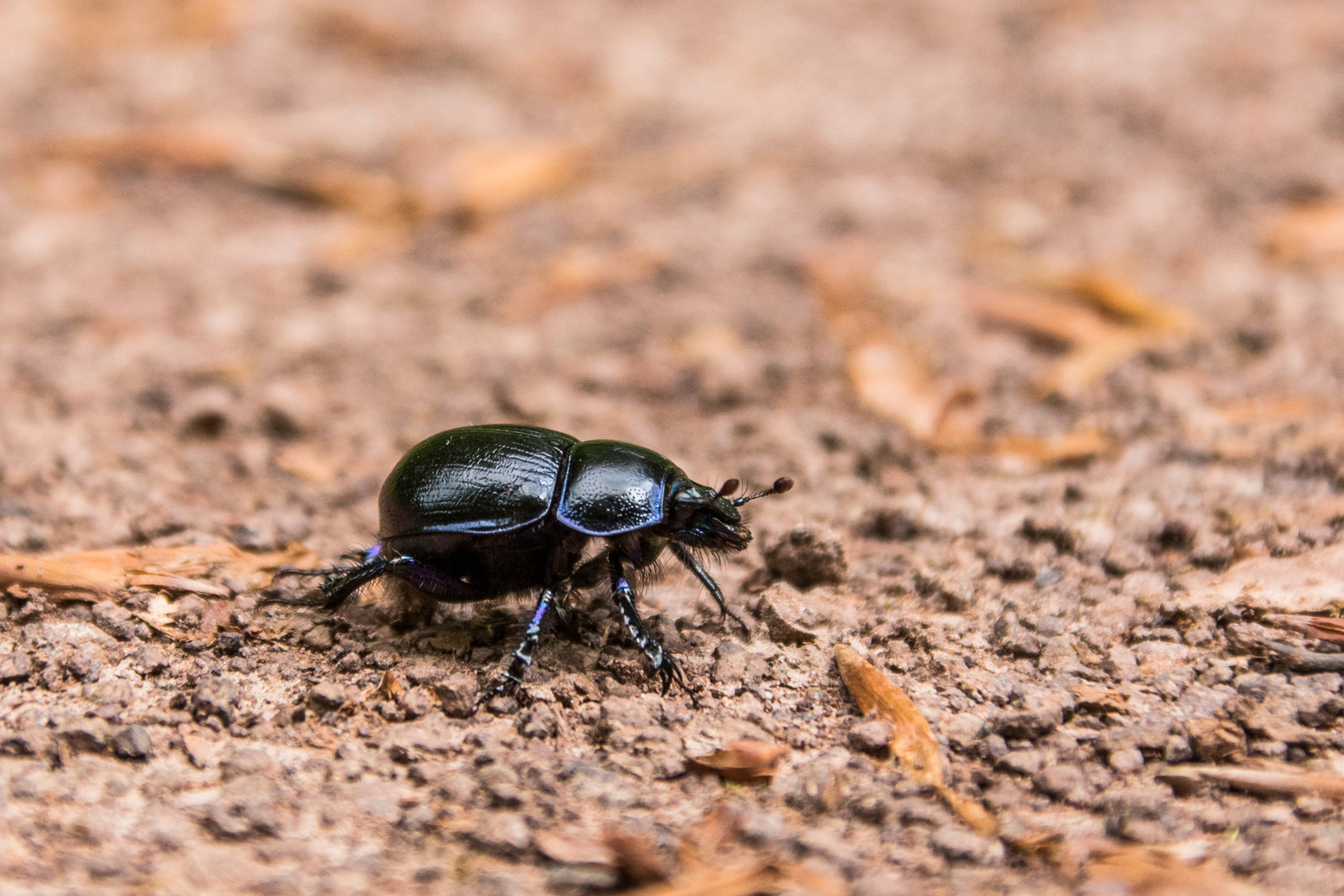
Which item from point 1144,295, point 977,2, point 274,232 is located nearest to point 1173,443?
point 1144,295

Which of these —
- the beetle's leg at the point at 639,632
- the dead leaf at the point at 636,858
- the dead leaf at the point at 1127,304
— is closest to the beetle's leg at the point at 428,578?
the beetle's leg at the point at 639,632

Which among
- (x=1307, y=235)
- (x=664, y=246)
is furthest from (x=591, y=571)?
(x=1307, y=235)

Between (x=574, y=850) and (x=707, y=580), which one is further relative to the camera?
(x=707, y=580)

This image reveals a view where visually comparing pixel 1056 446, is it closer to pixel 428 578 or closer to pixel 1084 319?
pixel 1084 319

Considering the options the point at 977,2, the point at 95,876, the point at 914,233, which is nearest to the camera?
the point at 95,876

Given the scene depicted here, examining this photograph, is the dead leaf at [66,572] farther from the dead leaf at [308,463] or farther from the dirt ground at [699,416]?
the dead leaf at [308,463]

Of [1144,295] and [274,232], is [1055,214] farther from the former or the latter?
[274,232]

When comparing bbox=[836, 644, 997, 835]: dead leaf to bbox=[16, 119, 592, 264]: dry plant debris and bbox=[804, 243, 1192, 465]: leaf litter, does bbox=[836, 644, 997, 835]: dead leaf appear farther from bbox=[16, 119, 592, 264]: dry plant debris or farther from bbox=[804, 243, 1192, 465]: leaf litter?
bbox=[16, 119, 592, 264]: dry plant debris
